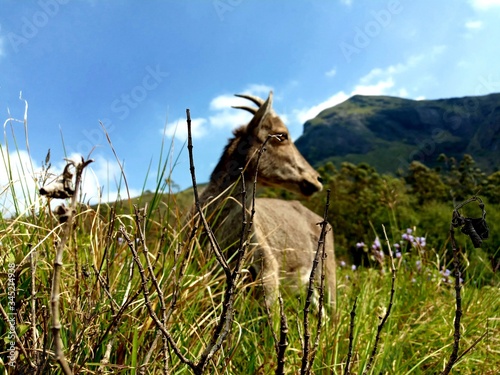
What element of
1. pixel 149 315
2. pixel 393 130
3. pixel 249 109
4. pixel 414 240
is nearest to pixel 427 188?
pixel 414 240

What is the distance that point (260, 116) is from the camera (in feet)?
20.3

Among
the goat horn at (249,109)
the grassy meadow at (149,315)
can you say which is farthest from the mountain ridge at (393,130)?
the grassy meadow at (149,315)

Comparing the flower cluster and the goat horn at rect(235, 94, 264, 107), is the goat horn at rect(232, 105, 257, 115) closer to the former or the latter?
the goat horn at rect(235, 94, 264, 107)

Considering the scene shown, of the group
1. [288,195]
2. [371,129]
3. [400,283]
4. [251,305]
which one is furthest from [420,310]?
[371,129]

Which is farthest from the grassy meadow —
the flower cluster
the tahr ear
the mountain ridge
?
the mountain ridge

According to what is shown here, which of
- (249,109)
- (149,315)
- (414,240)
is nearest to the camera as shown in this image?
(149,315)

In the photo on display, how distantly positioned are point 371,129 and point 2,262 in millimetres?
172207

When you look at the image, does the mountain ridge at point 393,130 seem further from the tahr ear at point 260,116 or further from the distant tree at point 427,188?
the tahr ear at point 260,116

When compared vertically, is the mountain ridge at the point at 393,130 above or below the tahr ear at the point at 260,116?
above

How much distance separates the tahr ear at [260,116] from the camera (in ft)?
20.0

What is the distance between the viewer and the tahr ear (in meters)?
6.11

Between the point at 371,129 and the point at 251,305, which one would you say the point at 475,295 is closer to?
the point at 251,305

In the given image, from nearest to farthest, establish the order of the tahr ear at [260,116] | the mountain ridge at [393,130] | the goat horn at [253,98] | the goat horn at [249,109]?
the tahr ear at [260,116], the goat horn at [249,109], the goat horn at [253,98], the mountain ridge at [393,130]

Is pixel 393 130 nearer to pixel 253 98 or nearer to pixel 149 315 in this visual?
pixel 253 98
